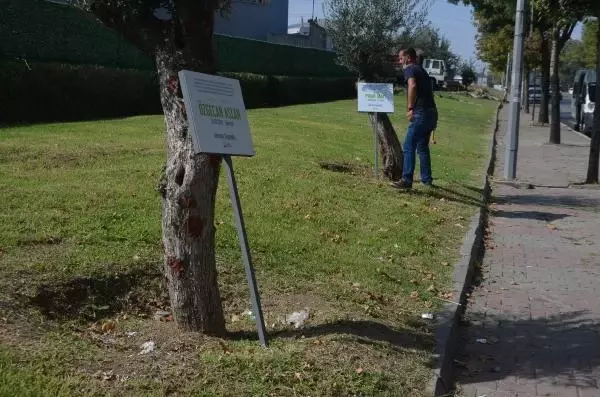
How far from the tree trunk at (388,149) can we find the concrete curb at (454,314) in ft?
4.58

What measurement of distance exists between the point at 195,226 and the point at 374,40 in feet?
25.5

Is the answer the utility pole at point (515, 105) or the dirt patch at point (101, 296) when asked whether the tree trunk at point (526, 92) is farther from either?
the dirt patch at point (101, 296)

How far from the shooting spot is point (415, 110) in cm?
1086

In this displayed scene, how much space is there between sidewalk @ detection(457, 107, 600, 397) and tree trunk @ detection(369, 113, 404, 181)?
1561 mm

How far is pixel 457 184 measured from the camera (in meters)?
12.6

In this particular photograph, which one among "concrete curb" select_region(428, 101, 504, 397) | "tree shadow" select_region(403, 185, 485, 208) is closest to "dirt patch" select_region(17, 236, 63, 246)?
"concrete curb" select_region(428, 101, 504, 397)

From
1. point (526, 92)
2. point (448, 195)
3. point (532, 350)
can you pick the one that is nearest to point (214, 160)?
point (532, 350)

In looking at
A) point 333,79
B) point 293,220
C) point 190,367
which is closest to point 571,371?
point 190,367

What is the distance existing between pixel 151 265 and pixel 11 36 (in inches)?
443

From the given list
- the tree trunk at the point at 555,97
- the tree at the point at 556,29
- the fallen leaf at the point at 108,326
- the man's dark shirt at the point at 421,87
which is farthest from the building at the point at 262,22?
the fallen leaf at the point at 108,326

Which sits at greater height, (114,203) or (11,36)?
(11,36)

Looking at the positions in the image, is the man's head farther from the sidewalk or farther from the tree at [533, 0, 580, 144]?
the tree at [533, 0, 580, 144]

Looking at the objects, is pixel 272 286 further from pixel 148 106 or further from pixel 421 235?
pixel 148 106

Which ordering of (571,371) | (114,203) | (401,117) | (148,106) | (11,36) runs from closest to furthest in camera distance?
(571,371) → (114,203) → (11,36) → (148,106) → (401,117)
